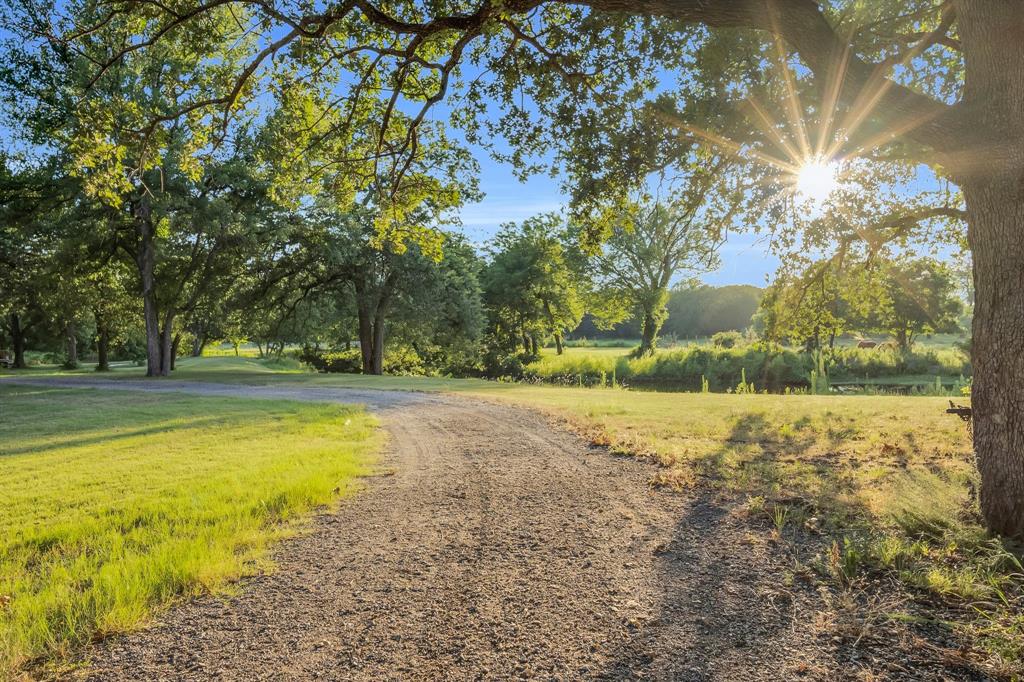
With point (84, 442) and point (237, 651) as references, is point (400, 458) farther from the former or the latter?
point (84, 442)

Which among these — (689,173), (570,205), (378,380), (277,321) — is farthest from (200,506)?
(277,321)

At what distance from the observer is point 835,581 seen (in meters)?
3.21

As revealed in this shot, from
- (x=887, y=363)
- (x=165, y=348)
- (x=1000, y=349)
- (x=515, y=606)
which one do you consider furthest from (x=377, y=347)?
(x=1000, y=349)

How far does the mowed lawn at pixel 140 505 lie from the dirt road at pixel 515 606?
34 cm

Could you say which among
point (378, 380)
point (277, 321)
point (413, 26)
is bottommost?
point (378, 380)

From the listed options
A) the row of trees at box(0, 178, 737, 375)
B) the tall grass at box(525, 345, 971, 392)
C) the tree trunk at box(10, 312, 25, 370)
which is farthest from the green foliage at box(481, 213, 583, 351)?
the tree trunk at box(10, 312, 25, 370)

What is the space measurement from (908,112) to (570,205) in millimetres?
4681

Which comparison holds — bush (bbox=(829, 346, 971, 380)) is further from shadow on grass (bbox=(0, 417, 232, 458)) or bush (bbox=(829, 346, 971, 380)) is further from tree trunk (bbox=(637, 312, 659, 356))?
shadow on grass (bbox=(0, 417, 232, 458))

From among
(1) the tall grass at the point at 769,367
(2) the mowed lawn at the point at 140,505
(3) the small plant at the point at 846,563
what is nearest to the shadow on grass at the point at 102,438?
(2) the mowed lawn at the point at 140,505

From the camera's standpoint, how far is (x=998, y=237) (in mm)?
3779

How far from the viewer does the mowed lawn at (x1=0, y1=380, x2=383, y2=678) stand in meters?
3.08

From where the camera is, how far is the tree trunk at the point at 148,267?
22.5m

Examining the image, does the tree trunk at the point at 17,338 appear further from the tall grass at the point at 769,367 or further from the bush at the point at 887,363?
the bush at the point at 887,363

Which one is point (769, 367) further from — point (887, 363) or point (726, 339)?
point (726, 339)
